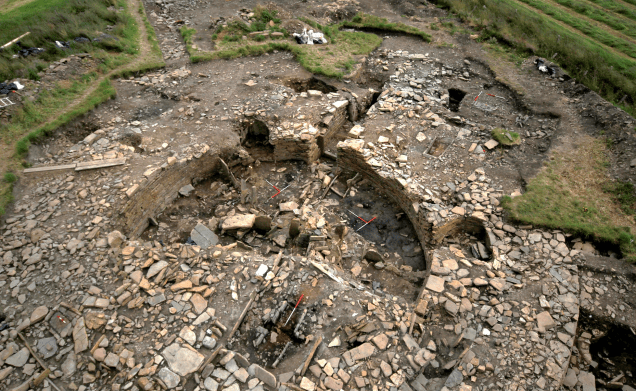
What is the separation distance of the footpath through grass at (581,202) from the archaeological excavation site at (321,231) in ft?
0.21

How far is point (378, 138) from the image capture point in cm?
1066

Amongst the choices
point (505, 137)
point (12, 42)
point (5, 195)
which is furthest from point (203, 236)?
point (12, 42)

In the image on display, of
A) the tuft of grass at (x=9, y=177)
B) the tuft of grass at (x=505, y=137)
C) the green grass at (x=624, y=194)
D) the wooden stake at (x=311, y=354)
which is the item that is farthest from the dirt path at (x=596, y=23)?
the tuft of grass at (x=9, y=177)

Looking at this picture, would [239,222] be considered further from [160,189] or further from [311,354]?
[311,354]

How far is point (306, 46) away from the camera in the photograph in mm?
14484

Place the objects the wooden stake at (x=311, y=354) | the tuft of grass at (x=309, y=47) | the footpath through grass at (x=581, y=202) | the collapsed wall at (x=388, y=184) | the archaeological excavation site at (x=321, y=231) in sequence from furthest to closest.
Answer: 1. the tuft of grass at (x=309, y=47)
2. the collapsed wall at (x=388, y=184)
3. the footpath through grass at (x=581, y=202)
4. the archaeological excavation site at (x=321, y=231)
5. the wooden stake at (x=311, y=354)

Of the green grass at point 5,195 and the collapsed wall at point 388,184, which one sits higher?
the green grass at point 5,195

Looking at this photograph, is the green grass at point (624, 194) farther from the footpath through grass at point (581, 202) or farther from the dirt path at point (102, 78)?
the dirt path at point (102, 78)

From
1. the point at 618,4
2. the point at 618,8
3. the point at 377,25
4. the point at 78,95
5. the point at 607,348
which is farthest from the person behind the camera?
the point at 618,4

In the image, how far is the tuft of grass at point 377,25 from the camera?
1595 cm

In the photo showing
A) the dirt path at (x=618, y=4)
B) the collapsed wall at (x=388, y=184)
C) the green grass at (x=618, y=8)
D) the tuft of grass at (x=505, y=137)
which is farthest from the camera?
the green grass at (x=618, y=8)

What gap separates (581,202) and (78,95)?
51.9ft

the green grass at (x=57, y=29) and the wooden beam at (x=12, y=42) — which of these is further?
the wooden beam at (x=12, y=42)

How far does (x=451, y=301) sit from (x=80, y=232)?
335 inches
